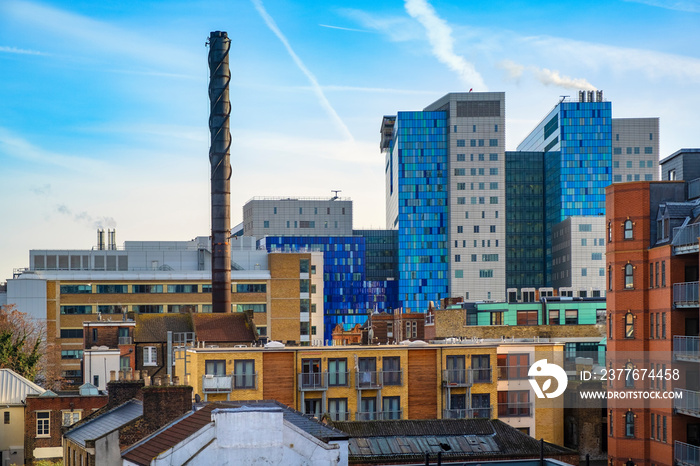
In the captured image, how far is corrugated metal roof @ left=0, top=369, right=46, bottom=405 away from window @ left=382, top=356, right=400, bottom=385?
26883 mm

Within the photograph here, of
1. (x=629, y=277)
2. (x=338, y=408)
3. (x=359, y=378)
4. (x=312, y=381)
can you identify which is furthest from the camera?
(x=338, y=408)

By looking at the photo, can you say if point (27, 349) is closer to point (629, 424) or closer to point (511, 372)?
point (511, 372)

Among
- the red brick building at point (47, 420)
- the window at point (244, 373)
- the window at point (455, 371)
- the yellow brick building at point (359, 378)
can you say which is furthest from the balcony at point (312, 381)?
the red brick building at point (47, 420)

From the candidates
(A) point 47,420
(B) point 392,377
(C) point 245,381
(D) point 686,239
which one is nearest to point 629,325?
(D) point 686,239

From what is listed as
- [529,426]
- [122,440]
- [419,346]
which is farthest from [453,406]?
[122,440]

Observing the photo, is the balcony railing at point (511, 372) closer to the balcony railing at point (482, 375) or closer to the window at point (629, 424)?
the balcony railing at point (482, 375)

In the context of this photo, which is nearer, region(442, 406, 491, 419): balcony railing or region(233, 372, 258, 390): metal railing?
region(233, 372, 258, 390): metal railing

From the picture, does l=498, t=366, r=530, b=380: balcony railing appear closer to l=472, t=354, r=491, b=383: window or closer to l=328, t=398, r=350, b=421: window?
l=472, t=354, r=491, b=383: window

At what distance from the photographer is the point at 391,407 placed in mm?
66625

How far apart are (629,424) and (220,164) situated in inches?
2510

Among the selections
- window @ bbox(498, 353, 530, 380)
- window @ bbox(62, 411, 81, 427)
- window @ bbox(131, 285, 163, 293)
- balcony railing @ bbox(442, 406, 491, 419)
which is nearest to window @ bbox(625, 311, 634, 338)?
balcony railing @ bbox(442, 406, 491, 419)

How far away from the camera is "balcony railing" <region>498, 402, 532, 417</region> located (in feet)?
246

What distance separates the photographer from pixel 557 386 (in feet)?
268

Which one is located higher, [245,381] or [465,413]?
[245,381]
